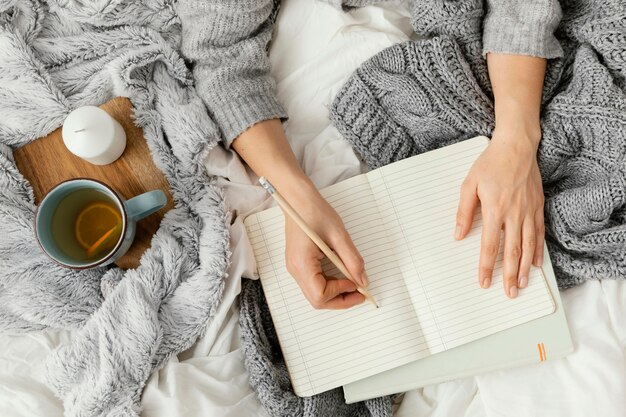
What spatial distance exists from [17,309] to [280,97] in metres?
0.52

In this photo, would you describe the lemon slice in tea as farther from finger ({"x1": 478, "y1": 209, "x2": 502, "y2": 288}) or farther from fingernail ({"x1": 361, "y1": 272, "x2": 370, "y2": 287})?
finger ({"x1": 478, "y1": 209, "x2": 502, "y2": 288})

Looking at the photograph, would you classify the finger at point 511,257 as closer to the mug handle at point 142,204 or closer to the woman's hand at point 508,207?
the woman's hand at point 508,207

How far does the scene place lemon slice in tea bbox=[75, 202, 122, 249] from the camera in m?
0.73

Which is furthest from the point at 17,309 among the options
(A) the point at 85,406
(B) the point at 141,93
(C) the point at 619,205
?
(C) the point at 619,205

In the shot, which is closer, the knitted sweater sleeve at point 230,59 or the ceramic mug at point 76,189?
the ceramic mug at point 76,189

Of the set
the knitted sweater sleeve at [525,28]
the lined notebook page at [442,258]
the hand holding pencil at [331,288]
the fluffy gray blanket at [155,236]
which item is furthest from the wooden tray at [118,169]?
the knitted sweater sleeve at [525,28]

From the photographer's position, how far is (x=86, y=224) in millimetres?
737

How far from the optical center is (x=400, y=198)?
0.78 metres

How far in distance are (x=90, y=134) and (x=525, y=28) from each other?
0.66m

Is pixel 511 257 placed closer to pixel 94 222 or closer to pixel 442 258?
pixel 442 258

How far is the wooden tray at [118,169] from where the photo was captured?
779 millimetres

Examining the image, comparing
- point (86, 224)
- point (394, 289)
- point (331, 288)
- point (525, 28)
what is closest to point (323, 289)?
point (331, 288)

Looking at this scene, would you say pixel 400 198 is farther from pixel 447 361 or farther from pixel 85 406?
pixel 85 406

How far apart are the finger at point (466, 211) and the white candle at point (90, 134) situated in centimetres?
51
